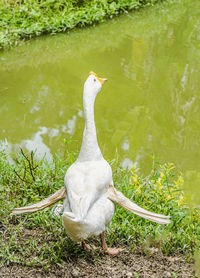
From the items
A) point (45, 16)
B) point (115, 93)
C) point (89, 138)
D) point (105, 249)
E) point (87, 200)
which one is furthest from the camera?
point (45, 16)

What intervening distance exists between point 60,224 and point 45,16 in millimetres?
6445

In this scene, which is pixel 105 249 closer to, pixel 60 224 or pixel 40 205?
pixel 60 224

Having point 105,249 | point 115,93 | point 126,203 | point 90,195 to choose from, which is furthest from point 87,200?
point 115,93

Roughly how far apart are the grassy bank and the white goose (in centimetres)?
517

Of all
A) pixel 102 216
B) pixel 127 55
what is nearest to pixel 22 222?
pixel 102 216

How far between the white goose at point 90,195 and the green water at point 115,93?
1277 mm

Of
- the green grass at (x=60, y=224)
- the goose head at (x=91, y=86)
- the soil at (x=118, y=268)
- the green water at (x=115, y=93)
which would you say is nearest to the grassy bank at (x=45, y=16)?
the green water at (x=115, y=93)

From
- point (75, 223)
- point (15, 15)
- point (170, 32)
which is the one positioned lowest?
point (170, 32)

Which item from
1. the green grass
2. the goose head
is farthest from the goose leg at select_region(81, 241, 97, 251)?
the goose head

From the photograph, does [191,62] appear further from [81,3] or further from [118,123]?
[81,3]

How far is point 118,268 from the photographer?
2.19 m

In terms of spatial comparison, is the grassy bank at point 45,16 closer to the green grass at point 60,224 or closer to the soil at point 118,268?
the green grass at point 60,224

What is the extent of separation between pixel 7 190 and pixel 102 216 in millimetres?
1130

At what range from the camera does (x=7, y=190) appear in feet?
9.21
